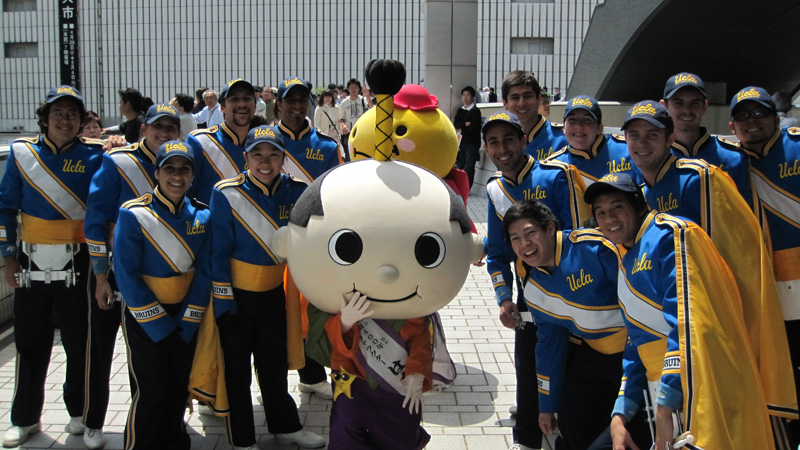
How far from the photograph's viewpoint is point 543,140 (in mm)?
5191

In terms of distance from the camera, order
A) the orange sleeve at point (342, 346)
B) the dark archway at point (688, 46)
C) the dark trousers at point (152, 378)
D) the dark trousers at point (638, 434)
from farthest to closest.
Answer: the dark archway at point (688, 46) → the dark trousers at point (152, 378) → the orange sleeve at point (342, 346) → the dark trousers at point (638, 434)

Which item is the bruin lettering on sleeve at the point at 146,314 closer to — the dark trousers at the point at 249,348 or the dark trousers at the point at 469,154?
the dark trousers at the point at 249,348

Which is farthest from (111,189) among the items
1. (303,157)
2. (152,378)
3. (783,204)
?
(783,204)

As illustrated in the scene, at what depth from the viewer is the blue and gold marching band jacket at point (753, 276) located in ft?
10.3

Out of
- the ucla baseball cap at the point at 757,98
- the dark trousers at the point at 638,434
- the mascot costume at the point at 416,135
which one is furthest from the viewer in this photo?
the mascot costume at the point at 416,135

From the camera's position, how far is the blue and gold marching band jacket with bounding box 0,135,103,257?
14.7ft

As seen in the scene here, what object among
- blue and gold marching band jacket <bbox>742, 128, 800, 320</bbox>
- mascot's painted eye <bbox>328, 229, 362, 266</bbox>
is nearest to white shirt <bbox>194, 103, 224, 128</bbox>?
mascot's painted eye <bbox>328, 229, 362, 266</bbox>

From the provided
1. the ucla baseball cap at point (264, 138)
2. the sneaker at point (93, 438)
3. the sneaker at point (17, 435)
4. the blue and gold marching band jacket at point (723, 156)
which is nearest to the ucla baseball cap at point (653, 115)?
the blue and gold marching band jacket at point (723, 156)

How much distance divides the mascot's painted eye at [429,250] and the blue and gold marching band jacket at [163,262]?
1.37 m

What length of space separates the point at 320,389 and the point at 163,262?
1.82 metres

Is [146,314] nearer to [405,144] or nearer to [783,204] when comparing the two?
[405,144]

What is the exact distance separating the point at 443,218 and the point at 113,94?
30.7 meters

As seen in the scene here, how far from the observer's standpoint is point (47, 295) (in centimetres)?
455

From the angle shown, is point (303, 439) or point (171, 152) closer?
point (171, 152)
